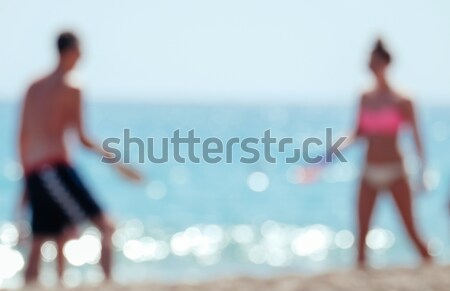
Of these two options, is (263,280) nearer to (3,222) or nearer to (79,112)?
(79,112)

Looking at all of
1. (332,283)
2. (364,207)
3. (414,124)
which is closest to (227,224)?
(364,207)

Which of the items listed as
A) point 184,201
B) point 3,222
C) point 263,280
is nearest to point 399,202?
point 263,280

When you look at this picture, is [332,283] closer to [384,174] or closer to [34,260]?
[384,174]

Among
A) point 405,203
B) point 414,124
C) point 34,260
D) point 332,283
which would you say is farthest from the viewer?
point 405,203

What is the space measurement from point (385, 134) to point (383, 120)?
0.28ft

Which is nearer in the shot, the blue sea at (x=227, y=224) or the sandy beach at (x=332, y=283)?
the sandy beach at (x=332, y=283)

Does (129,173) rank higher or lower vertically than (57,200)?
higher

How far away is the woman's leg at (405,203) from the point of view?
6.61 m

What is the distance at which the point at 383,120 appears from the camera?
6.59m

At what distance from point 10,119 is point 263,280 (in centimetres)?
6101

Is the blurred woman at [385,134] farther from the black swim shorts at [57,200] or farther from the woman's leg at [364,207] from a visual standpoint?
the black swim shorts at [57,200]

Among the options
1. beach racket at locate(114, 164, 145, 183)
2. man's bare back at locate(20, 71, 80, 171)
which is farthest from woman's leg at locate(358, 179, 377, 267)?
man's bare back at locate(20, 71, 80, 171)

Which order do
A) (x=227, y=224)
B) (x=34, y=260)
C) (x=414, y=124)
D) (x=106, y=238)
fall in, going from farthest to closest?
(x=227, y=224)
(x=414, y=124)
(x=34, y=260)
(x=106, y=238)

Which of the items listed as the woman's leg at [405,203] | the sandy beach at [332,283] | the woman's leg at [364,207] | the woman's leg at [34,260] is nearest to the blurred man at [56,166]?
the woman's leg at [34,260]
